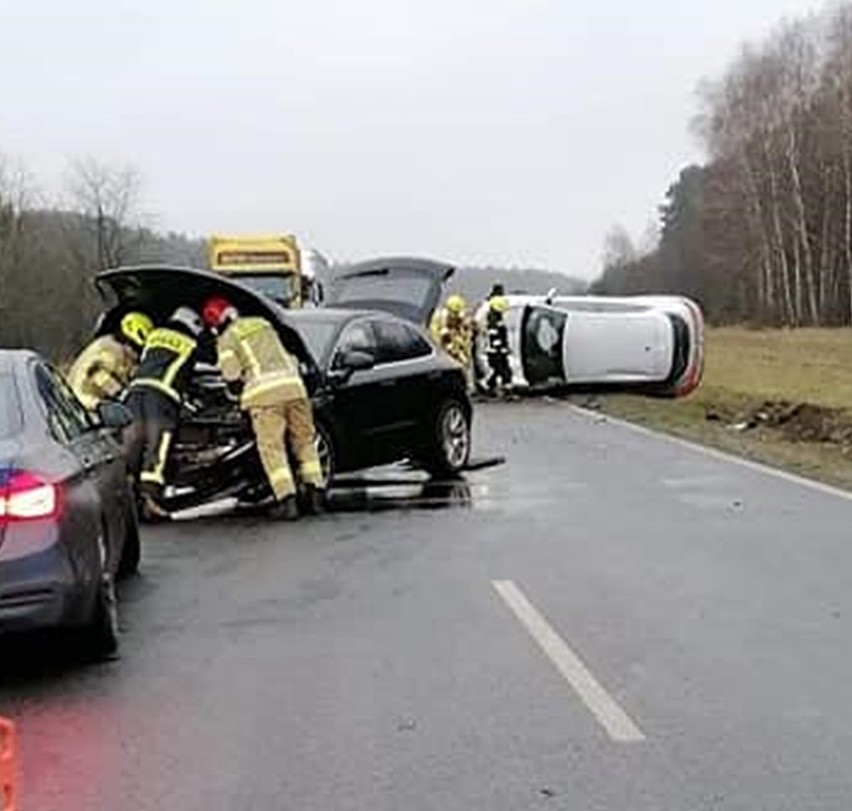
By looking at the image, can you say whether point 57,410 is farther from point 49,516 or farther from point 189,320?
point 189,320

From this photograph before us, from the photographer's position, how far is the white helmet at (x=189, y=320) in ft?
42.8

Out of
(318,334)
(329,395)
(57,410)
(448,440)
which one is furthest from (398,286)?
(57,410)

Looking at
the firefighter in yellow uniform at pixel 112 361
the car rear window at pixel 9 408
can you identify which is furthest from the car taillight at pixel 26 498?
the firefighter in yellow uniform at pixel 112 361

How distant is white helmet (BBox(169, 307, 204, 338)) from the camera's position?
42.8 feet

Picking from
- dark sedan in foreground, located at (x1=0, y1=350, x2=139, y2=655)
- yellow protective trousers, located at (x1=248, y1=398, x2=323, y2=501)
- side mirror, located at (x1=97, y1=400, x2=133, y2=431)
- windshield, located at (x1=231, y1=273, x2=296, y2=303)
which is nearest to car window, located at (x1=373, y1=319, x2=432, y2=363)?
yellow protective trousers, located at (x1=248, y1=398, x2=323, y2=501)

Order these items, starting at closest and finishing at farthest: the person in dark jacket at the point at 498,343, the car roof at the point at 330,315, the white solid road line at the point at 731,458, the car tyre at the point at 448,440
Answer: the white solid road line at the point at 731,458 → the car roof at the point at 330,315 → the car tyre at the point at 448,440 → the person in dark jacket at the point at 498,343

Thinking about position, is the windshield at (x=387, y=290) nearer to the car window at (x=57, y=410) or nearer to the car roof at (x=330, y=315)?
the car roof at (x=330, y=315)

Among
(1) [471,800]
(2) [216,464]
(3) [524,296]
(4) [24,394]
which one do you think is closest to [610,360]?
(3) [524,296]

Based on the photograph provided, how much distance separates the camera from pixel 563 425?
899 inches

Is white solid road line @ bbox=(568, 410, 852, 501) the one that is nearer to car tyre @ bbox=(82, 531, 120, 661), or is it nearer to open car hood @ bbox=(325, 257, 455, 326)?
open car hood @ bbox=(325, 257, 455, 326)

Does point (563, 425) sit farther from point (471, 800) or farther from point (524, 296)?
point (471, 800)

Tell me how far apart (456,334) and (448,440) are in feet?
43.2

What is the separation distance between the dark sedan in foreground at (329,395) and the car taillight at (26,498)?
5.72 meters

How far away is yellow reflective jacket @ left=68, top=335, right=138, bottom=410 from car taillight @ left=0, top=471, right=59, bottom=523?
21.1 feet
